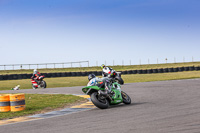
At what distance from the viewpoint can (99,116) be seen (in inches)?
360

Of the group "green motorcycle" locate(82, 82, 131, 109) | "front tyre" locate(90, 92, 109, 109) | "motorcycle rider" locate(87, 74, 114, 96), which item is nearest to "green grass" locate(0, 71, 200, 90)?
"green motorcycle" locate(82, 82, 131, 109)

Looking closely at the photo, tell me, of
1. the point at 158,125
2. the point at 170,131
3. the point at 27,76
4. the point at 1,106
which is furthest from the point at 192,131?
the point at 27,76

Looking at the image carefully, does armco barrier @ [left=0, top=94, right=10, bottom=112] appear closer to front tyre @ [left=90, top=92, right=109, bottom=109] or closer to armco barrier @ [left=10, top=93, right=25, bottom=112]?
armco barrier @ [left=10, top=93, right=25, bottom=112]

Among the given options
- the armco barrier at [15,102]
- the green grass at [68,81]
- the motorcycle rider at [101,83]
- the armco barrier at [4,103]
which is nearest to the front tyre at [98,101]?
the motorcycle rider at [101,83]

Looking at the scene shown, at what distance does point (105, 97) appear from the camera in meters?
11.3

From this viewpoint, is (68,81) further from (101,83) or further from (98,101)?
(98,101)

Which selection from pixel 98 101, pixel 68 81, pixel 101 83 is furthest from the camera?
pixel 68 81

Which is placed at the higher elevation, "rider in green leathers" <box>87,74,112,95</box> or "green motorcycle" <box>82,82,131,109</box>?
"rider in green leathers" <box>87,74,112,95</box>

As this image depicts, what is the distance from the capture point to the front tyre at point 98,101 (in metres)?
10.7

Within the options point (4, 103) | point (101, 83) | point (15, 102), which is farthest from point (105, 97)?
point (4, 103)

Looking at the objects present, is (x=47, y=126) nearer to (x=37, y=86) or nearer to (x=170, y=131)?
(x=170, y=131)

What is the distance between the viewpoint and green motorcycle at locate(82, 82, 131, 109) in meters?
10.8

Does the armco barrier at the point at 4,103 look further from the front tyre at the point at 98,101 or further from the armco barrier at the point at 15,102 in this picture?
the front tyre at the point at 98,101

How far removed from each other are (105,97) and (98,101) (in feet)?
1.92
